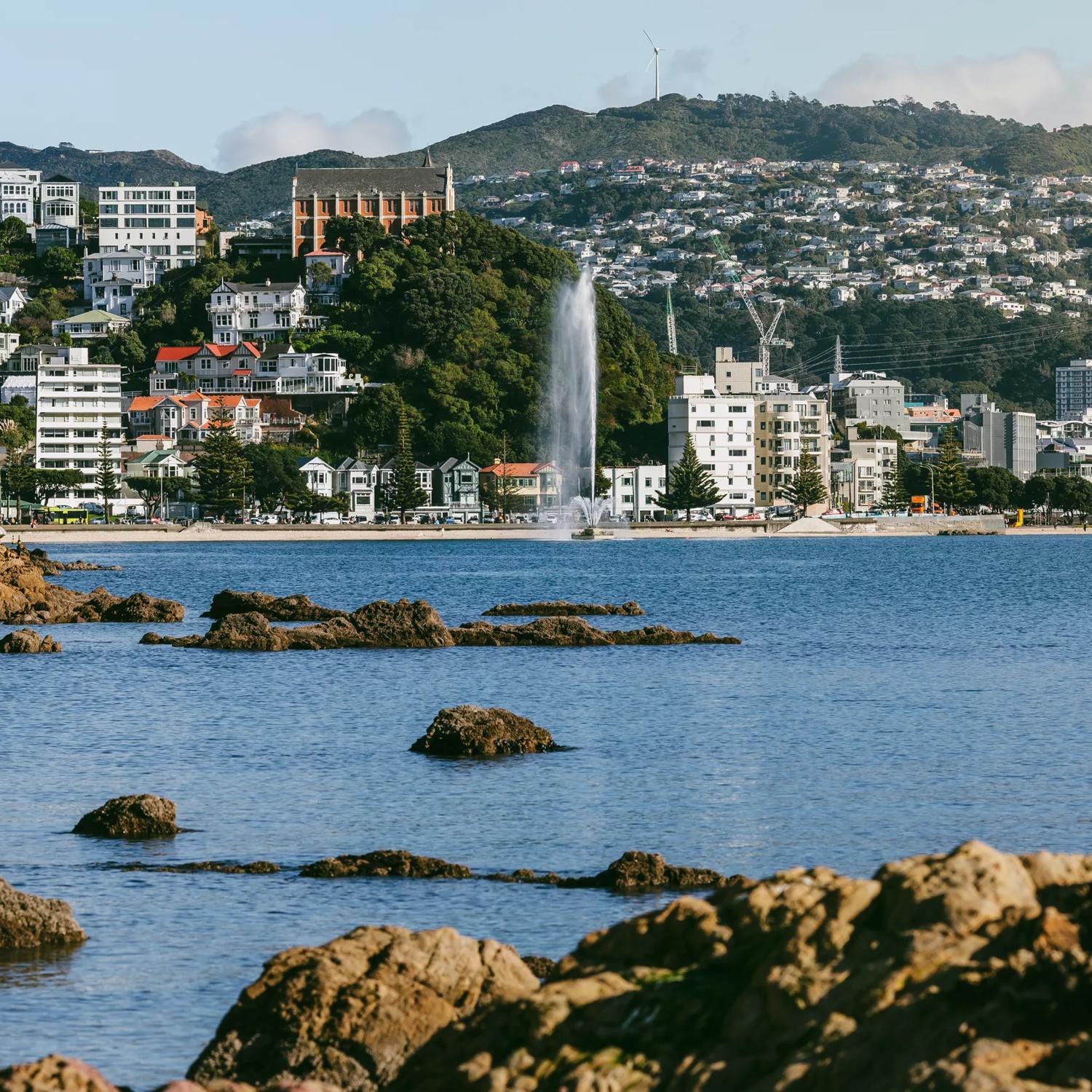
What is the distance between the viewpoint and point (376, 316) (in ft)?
548

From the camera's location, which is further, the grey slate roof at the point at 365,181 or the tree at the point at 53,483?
the grey slate roof at the point at 365,181

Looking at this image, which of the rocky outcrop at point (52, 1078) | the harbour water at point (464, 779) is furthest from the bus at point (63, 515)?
the rocky outcrop at point (52, 1078)

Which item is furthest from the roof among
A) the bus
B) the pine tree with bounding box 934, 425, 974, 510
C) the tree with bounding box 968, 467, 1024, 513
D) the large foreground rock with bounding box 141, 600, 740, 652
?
the large foreground rock with bounding box 141, 600, 740, 652

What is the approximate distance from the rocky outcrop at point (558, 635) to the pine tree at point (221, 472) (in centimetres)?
9655

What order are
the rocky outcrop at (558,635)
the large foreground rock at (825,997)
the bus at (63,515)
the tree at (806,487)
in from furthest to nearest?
1. the tree at (806,487)
2. the bus at (63,515)
3. the rocky outcrop at (558,635)
4. the large foreground rock at (825,997)

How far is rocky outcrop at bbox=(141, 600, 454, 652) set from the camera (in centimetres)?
4484

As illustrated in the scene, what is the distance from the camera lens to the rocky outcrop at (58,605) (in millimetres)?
55188

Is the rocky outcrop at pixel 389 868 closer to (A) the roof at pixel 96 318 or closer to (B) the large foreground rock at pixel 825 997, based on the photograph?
(B) the large foreground rock at pixel 825 997

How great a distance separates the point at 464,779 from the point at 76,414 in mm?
141271

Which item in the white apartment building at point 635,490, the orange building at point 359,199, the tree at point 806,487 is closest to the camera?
the tree at point 806,487

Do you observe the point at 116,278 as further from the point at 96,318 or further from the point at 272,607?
the point at 272,607

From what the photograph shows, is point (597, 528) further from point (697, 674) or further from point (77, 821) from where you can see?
point (77, 821)

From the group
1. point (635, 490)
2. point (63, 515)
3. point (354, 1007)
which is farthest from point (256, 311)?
point (354, 1007)

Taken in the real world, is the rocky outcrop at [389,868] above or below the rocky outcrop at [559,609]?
above
